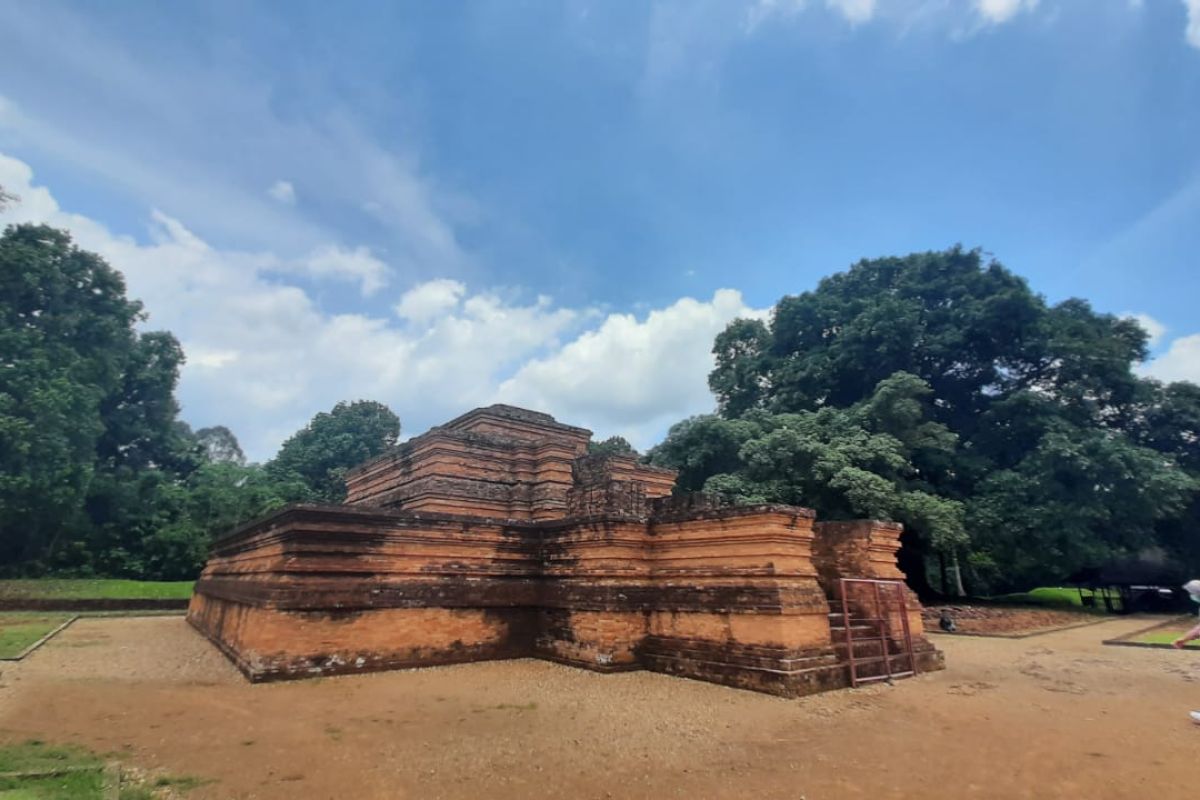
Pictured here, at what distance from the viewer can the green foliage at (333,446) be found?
124 ft

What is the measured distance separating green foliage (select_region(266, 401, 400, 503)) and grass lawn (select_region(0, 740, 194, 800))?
33660 mm

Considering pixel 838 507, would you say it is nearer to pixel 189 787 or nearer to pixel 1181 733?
pixel 1181 733

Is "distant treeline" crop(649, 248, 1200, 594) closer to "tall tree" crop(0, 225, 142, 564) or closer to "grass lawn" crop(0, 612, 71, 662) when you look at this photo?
"grass lawn" crop(0, 612, 71, 662)

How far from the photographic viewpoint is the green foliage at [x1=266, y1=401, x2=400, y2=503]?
37875 mm

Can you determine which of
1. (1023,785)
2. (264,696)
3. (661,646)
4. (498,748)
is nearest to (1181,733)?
(1023,785)

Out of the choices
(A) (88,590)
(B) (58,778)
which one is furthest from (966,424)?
(A) (88,590)

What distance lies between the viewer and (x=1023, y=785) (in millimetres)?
4543

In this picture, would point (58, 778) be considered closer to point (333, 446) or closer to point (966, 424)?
point (966, 424)

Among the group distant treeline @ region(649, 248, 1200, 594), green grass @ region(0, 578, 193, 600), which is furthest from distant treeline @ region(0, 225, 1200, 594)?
green grass @ region(0, 578, 193, 600)

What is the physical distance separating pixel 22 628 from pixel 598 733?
47.6ft

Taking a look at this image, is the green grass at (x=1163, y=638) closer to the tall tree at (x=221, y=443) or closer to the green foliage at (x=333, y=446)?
the green foliage at (x=333, y=446)

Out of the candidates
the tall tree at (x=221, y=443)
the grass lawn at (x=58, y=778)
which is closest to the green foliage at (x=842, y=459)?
the grass lawn at (x=58, y=778)

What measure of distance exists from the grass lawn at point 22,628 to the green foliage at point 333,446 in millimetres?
19434

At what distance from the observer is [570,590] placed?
991cm
